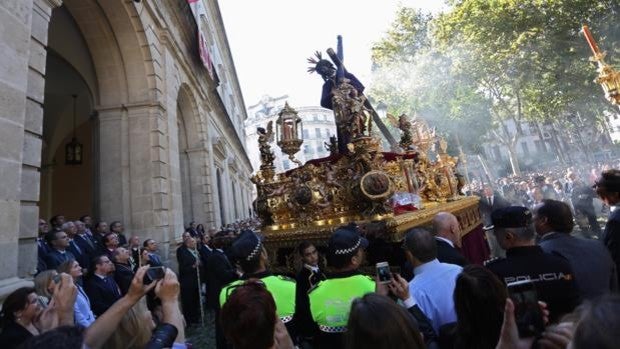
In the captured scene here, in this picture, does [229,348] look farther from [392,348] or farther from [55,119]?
[55,119]

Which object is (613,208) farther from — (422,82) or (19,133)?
(422,82)

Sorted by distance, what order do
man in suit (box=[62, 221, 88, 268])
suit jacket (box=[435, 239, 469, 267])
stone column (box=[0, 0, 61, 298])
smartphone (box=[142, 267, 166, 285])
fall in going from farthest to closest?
man in suit (box=[62, 221, 88, 268]), stone column (box=[0, 0, 61, 298]), suit jacket (box=[435, 239, 469, 267]), smartphone (box=[142, 267, 166, 285])

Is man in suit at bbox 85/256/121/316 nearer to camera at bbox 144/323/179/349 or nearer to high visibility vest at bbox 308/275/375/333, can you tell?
camera at bbox 144/323/179/349

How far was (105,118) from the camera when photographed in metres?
8.17


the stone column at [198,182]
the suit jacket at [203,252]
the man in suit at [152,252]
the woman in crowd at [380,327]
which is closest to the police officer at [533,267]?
the woman in crowd at [380,327]

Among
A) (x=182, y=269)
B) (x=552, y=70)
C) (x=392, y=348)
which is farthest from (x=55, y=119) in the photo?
(x=552, y=70)

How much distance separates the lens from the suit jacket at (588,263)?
2299mm

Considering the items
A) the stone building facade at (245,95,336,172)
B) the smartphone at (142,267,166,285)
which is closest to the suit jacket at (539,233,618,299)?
the smartphone at (142,267,166,285)

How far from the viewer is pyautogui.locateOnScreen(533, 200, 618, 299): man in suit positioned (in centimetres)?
230

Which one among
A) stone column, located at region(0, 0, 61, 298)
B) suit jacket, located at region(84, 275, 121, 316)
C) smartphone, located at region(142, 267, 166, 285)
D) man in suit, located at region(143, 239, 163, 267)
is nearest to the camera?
smartphone, located at region(142, 267, 166, 285)

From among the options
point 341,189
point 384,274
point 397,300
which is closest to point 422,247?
point 397,300

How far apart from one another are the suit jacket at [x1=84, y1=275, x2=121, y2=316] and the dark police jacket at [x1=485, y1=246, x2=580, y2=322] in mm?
4394

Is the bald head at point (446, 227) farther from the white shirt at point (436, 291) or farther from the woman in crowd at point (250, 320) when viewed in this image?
the woman in crowd at point (250, 320)

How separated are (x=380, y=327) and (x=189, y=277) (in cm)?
677
